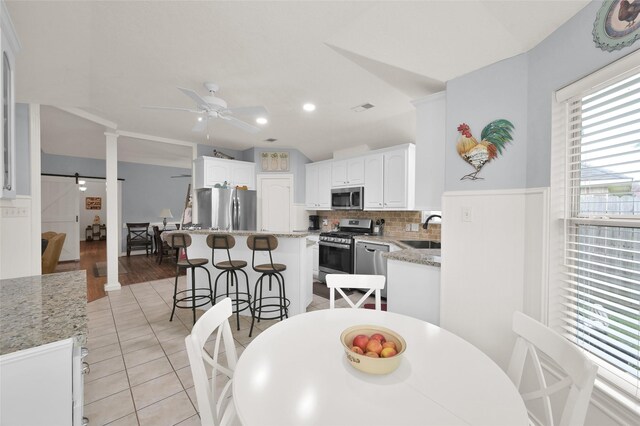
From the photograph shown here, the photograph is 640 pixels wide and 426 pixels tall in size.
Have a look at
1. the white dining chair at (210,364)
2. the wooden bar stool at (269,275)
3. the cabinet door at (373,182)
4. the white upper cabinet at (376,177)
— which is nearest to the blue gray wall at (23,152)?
the wooden bar stool at (269,275)

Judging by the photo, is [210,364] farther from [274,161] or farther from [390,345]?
[274,161]

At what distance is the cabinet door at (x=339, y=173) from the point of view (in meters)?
4.77

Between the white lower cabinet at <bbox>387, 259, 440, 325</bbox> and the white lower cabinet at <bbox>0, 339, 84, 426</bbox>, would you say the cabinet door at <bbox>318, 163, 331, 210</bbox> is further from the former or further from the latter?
the white lower cabinet at <bbox>0, 339, 84, 426</bbox>

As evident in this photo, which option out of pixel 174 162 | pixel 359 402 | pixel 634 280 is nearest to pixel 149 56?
pixel 359 402

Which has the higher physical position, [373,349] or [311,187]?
[311,187]

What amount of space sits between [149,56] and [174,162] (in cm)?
595

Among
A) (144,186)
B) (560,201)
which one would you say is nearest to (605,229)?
(560,201)

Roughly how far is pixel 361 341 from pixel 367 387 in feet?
0.55

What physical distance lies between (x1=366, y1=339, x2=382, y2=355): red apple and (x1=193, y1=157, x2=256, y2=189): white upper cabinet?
4504mm

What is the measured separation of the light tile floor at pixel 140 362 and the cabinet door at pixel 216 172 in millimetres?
2117

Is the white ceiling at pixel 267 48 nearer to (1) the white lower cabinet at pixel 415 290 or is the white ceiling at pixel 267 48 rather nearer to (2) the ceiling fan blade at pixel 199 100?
(2) the ceiling fan blade at pixel 199 100

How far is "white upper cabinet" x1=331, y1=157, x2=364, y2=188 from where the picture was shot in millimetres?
4509

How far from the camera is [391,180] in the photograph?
4.06 m

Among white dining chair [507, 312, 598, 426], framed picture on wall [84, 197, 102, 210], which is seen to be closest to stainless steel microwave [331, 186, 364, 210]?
white dining chair [507, 312, 598, 426]
